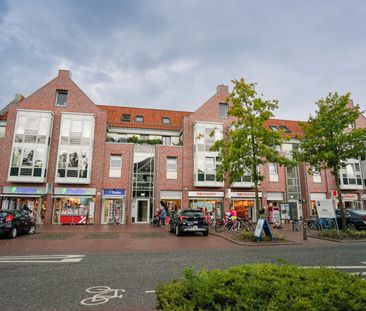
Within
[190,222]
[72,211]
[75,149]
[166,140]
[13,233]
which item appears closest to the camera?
[13,233]

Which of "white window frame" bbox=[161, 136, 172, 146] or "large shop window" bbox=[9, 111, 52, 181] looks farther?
"white window frame" bbox=[161, 136, 172, 146]

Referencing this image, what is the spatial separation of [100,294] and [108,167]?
2130 cm

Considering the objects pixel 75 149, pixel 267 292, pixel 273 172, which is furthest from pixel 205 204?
pixel 267 292

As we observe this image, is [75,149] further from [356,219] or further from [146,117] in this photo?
[356,219]

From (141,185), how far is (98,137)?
654 cm

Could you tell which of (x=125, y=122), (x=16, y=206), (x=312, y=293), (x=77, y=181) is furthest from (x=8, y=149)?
(x=312, y=293)

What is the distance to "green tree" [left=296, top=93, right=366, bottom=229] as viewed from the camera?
14.0 meters

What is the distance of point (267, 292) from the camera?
122 inches

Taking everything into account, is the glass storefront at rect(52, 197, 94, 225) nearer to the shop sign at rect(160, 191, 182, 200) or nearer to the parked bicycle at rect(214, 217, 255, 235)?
the shop sign at rect(160, 191, 182, 200)

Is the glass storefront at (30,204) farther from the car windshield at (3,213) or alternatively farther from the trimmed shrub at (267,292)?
the trimmed shrub at (267,292)

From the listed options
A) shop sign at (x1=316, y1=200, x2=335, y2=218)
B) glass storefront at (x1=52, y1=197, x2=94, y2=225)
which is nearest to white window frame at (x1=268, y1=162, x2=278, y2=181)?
shop sign at (x1=316, y1=200, x2=335, y2=218)

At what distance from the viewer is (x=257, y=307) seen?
9.18 feet

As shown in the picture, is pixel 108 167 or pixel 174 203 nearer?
pixel 108 167

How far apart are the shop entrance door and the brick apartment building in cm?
10
